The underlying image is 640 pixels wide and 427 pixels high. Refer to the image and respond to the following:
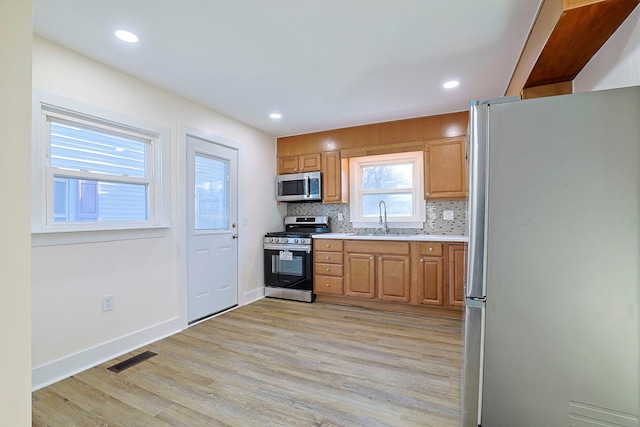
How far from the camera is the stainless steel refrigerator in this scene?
1.04 meters

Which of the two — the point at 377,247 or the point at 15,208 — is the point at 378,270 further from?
the point at 15,208

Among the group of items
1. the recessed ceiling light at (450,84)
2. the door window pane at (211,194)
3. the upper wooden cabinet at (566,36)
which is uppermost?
the recessed ceiling light at (450,84)

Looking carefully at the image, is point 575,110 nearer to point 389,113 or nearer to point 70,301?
→ point 389,113

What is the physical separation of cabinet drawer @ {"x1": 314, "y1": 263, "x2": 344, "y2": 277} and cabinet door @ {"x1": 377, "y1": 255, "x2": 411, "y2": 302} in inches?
20.0

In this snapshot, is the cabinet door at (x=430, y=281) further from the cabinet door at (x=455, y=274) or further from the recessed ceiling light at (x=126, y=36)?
the recessed ceiling light at (x=126, y=36)

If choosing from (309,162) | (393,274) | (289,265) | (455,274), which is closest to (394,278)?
(393,274)

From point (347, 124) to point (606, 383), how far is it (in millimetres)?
3486

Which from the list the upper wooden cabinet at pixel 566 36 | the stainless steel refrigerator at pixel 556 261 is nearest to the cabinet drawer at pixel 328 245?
the upper wooden cabinet at pixel 566 36

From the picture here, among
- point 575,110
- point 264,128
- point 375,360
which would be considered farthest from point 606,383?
point 264,128

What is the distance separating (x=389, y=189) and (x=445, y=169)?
32.4 inches

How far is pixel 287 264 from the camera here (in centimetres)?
405

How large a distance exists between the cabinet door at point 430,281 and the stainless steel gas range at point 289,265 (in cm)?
140

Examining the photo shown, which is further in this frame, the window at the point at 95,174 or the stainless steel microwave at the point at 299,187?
the stainless steel microwave at the point at 299,187

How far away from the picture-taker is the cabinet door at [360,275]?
3.60m
